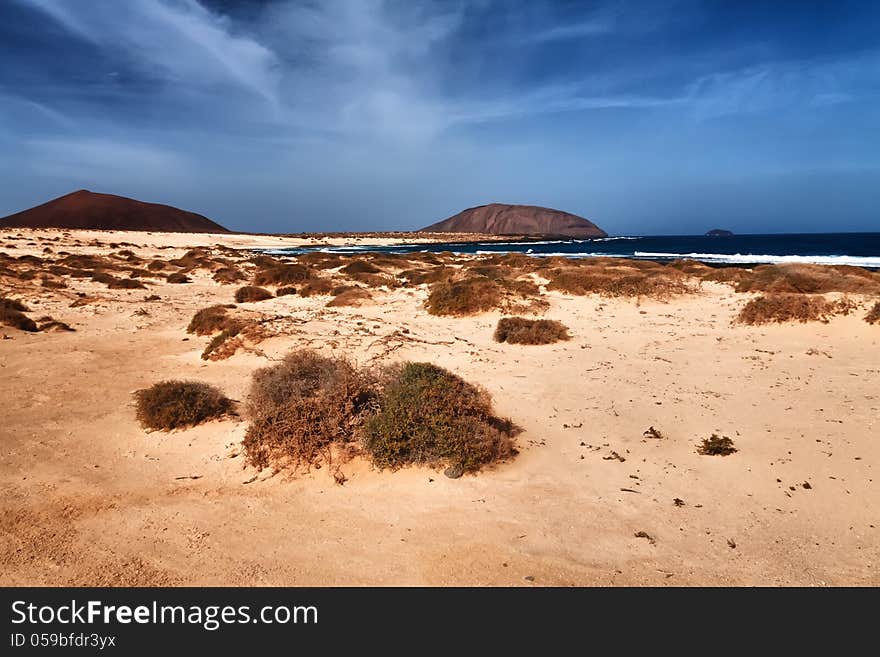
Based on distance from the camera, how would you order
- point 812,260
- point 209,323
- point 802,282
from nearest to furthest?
point 209,323 < point 802,282 < point 812,260

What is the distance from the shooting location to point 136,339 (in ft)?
43.3

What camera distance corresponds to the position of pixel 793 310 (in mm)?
13867

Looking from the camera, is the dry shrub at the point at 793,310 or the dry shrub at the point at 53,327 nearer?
the dry shrub at the point at 793,310

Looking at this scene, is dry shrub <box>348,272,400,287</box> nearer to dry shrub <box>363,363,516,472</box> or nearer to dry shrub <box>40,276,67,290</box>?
dry shrub <box>40,276,67,290</box>

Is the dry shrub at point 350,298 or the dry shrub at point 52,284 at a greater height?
the dry shrub at point 52,284

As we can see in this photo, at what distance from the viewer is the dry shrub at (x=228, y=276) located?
27.9 meters

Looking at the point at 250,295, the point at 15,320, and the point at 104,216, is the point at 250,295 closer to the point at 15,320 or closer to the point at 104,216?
the point at 15,320

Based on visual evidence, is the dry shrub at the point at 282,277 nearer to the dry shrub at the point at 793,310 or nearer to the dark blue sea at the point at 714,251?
the dry shrub at the point at 793,310

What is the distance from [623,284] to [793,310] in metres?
6.31

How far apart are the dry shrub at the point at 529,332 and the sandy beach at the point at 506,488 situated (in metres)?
1.40

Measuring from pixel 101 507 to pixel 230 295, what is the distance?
19618 mm

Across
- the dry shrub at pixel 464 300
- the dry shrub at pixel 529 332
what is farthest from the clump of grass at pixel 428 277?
the dry shrub at pixel 529 332

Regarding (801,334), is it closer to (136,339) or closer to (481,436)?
(481,436)

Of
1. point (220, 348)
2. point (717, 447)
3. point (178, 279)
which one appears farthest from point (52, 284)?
point (717, 447)
